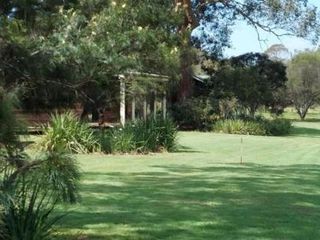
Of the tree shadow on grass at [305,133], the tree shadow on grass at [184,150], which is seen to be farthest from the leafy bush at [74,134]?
the tree shadow on grass at [305,133]

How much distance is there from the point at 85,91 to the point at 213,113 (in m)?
33.9

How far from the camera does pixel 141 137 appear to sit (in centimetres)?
2214

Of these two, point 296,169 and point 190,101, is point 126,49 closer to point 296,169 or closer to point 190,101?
point 296,169

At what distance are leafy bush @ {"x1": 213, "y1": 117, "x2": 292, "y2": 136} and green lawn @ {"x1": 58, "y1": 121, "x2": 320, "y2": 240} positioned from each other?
17.8 metres

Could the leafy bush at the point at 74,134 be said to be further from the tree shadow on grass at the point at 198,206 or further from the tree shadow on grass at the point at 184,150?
the tree shadow on grass at the point at 198,206

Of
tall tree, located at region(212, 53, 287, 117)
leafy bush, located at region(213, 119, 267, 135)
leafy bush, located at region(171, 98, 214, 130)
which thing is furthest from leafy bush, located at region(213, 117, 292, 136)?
tall tree, located at region(212, 53, 287, 117)

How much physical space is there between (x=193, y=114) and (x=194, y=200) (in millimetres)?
28810

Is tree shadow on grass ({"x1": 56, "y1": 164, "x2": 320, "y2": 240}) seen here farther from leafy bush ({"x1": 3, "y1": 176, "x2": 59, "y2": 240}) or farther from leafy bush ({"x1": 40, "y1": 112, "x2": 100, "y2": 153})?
leafy bush ({"x1": 40, "y1": 112, "x2": 100, "y2": 153})

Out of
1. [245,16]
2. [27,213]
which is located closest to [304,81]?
[245,16]

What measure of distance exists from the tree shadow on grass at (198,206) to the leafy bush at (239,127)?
862 inches

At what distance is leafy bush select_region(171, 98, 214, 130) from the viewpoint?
130 feet

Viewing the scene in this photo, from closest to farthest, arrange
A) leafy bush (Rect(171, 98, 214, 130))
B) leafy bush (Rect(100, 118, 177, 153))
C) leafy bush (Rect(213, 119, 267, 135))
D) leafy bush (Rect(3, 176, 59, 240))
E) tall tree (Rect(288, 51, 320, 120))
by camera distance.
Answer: leafy bush (Rect(3, 176, 59, 240)) → leafy bush (Rect(100, 118, 177, 153)) → leafy bush (Rect(213, 119, 267, 135)) → leafy bush (Rect(171, 98, 214, 130)) → tall tree (Rect(288, 51, 320, 120))

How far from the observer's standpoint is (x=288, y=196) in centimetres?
1151

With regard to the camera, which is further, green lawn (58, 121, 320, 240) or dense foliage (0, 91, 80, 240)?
green lawn (58, 121, 320, 240)
